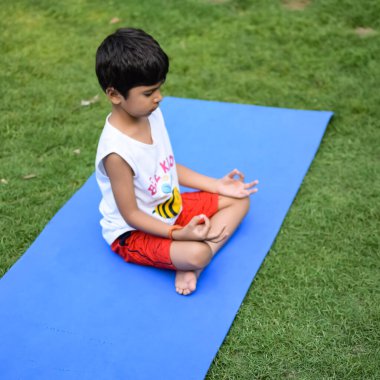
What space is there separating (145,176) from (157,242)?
11.8 inches

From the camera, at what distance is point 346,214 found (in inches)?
106

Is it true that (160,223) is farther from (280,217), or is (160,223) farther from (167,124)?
(167,124)

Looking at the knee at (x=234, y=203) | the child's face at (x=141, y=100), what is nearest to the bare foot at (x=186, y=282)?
the knee at (x=234, y=203)

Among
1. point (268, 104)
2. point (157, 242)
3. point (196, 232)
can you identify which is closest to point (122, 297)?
point (157, 242)

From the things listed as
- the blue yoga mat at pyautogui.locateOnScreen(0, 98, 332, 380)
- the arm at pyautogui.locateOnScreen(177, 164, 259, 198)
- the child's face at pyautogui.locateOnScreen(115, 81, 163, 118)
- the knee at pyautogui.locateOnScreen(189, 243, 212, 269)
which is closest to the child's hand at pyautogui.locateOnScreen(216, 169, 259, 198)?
the arm at pyautogui.locateOnScreen(177, 164, 259, 198)

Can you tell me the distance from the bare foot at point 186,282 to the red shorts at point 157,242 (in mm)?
50

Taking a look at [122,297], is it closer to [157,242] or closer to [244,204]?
[157,242]

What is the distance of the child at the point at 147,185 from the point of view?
2086mm

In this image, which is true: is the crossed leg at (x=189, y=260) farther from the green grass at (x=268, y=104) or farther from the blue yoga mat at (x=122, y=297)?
the green grass at (x=268, y=104)

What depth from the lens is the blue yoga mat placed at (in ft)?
6.77

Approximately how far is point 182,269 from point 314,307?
0.58 meters

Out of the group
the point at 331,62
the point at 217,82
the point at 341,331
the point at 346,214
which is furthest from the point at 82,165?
the point at 331,62

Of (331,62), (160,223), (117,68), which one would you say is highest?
(117,68)

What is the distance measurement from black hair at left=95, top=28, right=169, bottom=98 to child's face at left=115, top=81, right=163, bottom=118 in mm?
18
